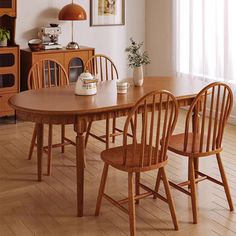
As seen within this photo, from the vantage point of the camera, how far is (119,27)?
6160 millimetres

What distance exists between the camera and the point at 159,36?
244 inches

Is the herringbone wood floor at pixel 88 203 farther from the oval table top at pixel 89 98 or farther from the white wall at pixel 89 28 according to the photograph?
the white wall at pixel 89 28

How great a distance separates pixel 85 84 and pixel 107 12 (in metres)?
2.94

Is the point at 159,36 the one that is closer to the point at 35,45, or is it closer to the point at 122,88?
the point at 35,45

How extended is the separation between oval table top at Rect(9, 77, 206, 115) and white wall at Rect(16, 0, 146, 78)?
207 centimetres

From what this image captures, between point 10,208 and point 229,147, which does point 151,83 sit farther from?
point 10,208

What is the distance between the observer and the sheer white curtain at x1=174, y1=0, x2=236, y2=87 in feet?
16.8

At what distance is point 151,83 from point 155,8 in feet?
8.69

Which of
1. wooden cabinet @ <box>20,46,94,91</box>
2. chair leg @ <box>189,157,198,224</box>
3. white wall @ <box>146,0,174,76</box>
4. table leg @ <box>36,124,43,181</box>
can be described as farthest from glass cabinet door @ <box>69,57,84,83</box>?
chair leg @ <box>189,157,198,224</box>

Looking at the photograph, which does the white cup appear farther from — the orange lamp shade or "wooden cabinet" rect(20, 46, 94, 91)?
the orange lamp shade

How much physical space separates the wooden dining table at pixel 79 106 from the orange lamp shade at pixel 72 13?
1868mm

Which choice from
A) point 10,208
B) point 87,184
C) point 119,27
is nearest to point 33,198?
point 10,208

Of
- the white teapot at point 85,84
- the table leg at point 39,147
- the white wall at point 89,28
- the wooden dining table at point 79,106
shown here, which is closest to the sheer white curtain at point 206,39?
the white wall at point 89,28

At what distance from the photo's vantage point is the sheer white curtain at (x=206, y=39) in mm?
5125
